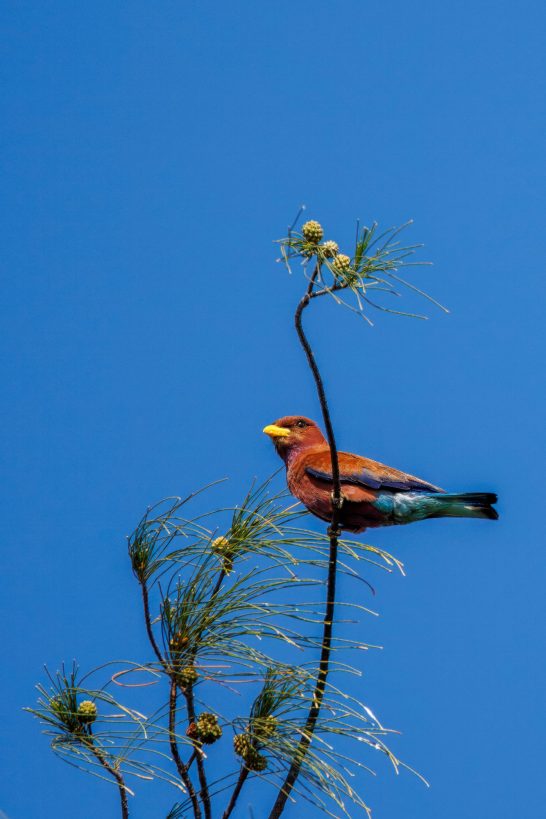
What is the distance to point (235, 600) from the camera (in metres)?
1.85

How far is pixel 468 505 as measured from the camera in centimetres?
235

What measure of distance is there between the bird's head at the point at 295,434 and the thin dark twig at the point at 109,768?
0.94 metres

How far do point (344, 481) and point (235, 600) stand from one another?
0.53m

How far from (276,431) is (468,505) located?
476 millimetres

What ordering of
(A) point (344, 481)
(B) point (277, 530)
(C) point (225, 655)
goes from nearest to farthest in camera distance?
(C) point (225, 655) < (B) point (277, 530) < (A) point (344, 481)

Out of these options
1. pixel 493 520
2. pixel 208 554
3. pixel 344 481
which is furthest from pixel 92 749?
pixel 493 520

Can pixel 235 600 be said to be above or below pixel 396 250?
below

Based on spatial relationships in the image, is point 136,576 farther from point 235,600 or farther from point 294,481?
point 294,481

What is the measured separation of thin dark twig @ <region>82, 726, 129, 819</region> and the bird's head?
37.2 inches

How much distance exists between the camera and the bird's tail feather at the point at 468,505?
232 cm

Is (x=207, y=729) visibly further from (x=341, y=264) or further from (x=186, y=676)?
(x=341, y=264)

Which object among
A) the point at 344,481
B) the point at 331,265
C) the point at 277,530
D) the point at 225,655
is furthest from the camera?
the point at 344,481

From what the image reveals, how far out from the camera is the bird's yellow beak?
2520mm

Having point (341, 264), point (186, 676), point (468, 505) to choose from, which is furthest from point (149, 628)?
point (468, 505)
